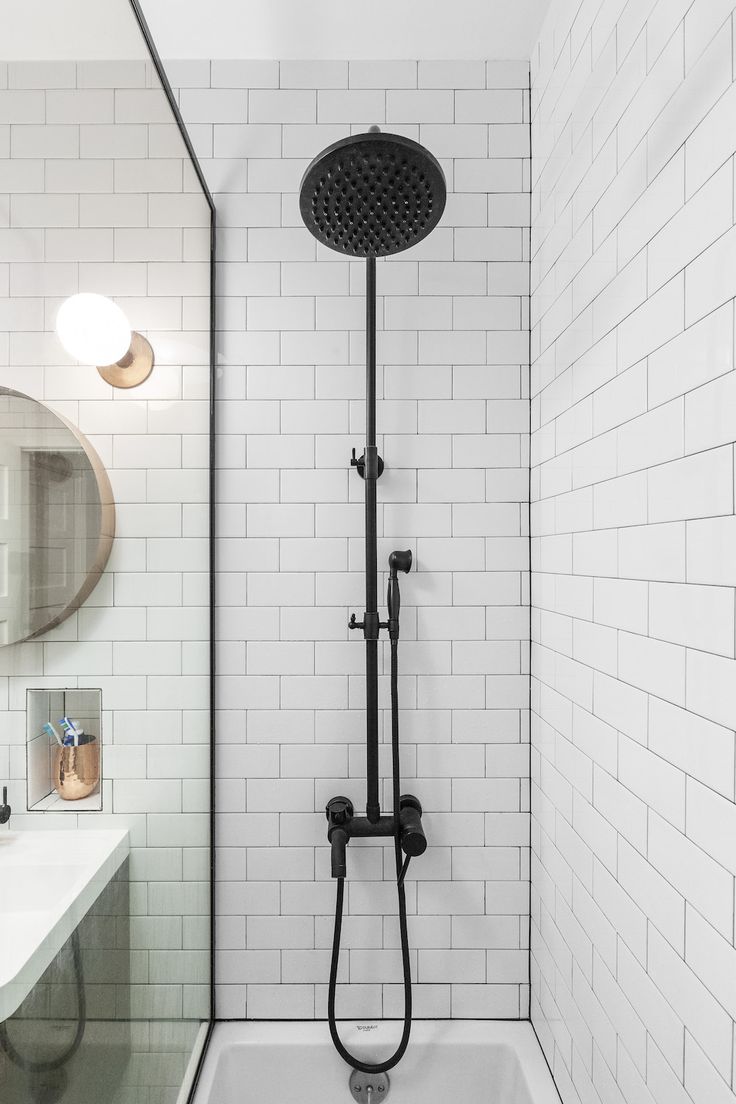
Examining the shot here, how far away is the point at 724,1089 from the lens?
2.23 feet

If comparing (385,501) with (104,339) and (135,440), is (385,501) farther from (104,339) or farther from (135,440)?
(104,339)

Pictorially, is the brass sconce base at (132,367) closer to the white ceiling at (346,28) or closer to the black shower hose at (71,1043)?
the black shower hose at (71,1043)

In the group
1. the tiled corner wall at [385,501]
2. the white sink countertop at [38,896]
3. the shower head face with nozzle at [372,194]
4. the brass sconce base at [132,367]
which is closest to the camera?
the white sink countertop at [38,896]

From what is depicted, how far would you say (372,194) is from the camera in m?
1.01

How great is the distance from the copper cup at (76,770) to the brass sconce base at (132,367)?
16.6 inches

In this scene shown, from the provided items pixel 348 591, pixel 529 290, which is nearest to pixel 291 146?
pixel 529 290

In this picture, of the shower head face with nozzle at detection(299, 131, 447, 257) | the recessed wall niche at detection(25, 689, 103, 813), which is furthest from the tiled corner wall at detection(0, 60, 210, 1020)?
the shower head face with nozzle at detection(299, 131, 447, 257)

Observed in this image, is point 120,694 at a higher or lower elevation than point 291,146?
lower

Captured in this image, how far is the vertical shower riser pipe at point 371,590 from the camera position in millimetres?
1295

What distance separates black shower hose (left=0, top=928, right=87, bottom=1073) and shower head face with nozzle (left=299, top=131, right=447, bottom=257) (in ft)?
3.29

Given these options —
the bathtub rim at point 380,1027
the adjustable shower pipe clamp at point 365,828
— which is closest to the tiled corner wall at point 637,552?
the bathtub rim at point 380,1027

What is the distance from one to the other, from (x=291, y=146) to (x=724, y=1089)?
65.1 inches

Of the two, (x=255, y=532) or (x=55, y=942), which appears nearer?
(x=55, y=942)

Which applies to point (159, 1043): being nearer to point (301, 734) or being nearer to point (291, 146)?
point (301, 734)
